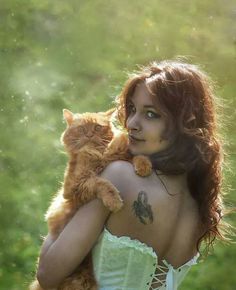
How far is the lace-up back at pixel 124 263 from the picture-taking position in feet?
7.91

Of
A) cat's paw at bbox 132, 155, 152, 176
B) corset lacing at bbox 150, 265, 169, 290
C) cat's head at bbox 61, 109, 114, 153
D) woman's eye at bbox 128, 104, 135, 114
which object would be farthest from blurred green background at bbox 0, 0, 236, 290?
cat's paw at bbox 132, 155, 152, 176

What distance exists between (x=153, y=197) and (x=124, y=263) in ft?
0.80

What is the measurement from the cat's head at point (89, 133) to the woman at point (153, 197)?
34 cm

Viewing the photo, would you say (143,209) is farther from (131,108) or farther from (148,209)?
(131,108)

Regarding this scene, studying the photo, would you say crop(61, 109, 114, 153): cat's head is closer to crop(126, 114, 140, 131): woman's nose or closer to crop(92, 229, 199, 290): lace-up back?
crop(126, 114, 140, 131): woman's nose

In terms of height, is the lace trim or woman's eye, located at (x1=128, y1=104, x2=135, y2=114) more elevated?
woman's eye, located at (x1=128, y1=104, x2=135, y2=114)

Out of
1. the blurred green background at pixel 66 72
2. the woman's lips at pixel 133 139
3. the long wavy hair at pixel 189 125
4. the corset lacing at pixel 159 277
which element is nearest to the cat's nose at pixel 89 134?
the long wavy hair at pixel 189 125

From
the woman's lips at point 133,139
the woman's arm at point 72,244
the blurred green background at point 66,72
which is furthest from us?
the blurred green background at point 66,72

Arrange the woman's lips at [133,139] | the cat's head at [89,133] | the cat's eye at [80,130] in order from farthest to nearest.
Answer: the cat's eye at [80,130], the cat's head at [89,133], the woman's lips at [133,139]

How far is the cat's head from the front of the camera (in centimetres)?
286

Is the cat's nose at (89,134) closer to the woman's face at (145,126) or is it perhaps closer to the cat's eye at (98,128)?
the cat's eye at (98,128)

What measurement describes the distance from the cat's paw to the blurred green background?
3.30 metres

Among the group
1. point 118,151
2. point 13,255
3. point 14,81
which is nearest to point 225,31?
point 14,81

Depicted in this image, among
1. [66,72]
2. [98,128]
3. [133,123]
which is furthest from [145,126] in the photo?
[66,72]
